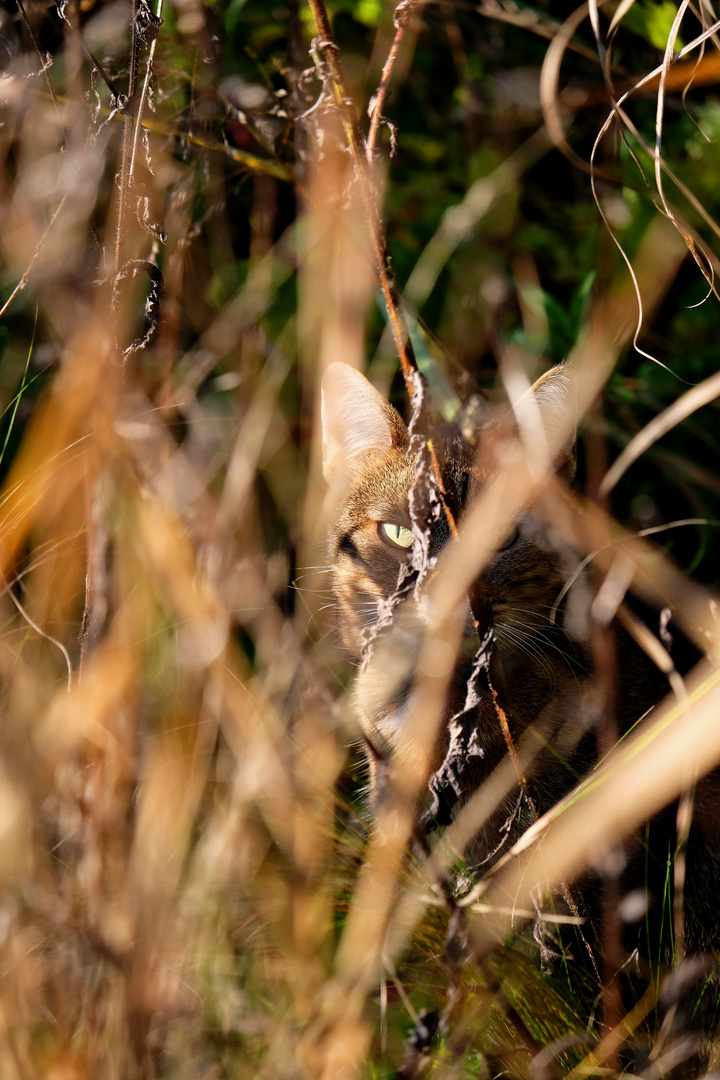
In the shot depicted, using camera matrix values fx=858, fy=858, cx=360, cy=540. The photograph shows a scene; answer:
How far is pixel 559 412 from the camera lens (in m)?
1.51

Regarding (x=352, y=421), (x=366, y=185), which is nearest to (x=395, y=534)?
(x=352, y=421)

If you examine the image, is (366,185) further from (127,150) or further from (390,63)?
(127,150)

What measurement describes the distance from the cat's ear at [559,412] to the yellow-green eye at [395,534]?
0.98 ft

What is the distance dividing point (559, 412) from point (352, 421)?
407 mm

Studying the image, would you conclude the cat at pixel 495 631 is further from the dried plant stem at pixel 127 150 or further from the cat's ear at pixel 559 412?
Result: the dried plant stem at pixel 127 150

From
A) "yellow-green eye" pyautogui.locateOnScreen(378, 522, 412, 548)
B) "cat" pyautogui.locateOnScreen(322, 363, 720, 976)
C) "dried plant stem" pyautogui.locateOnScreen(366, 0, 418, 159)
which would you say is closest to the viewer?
"dried plant stem" pyautogui.locateOnScreen(366, 0, 418, 159)

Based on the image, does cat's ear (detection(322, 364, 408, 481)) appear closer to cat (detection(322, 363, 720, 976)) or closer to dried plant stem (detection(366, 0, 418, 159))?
cat (detection(322, 363, 720, 976))

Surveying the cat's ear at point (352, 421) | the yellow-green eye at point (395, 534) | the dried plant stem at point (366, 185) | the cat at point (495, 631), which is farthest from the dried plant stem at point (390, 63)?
the yellow-green eye at point (395, 534)

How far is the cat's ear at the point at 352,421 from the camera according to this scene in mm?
1596

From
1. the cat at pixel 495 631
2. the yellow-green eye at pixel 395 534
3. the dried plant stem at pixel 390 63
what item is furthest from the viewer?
the yellow-green eye at pixel 395 534

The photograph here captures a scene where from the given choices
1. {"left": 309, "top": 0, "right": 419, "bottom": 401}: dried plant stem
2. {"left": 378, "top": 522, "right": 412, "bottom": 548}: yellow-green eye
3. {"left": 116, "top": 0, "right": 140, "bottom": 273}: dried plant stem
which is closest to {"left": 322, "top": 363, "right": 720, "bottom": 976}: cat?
{"left": 378, "top": 522, "right": 412, "bottom": 548}: yellow-green eye

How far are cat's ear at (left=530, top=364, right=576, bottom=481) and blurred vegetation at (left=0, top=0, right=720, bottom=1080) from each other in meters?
0.18

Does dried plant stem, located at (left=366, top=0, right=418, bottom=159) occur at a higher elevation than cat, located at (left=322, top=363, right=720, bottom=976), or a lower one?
higher

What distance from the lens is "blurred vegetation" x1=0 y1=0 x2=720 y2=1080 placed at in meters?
0.95
